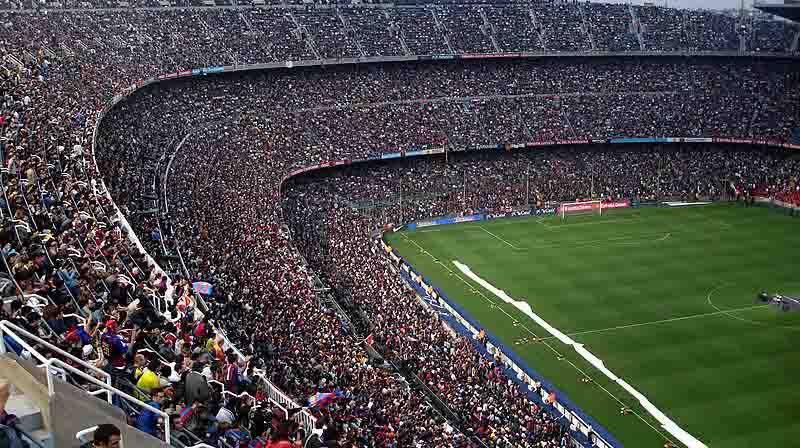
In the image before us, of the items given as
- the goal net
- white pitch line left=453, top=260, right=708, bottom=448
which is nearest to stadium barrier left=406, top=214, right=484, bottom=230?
the goal net

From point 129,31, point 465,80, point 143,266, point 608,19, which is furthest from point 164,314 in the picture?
point 608,19

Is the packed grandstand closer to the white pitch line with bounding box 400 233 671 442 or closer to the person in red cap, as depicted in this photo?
the person in red cap

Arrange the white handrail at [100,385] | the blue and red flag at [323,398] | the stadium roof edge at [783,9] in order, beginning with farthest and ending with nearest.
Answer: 1. the stadium roof edge at [783,9]
2. the blue and red flag at [323,398]
3. the white handrail at [100,385]

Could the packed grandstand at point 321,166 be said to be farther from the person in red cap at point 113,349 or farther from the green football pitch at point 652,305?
the green football pitch at point 652,305

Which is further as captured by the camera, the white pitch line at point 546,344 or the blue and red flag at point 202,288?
the white pitch line at point 546,344

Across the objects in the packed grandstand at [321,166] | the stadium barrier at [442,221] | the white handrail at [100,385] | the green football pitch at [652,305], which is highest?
the white handrail at [100,385]

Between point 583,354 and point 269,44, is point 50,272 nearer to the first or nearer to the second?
point 583,354

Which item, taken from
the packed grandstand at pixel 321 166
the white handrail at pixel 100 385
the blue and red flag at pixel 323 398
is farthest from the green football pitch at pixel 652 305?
the white handrail at pixel 100 385
